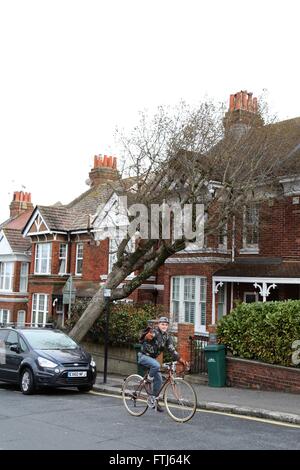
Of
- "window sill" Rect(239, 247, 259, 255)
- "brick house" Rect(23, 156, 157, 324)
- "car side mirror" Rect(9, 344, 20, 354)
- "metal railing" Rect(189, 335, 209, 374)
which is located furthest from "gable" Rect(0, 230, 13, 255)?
"metal railing" Rect(189, 335, 209, 374)

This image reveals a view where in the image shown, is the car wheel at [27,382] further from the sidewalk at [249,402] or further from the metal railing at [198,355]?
the metal railing at [198,355]

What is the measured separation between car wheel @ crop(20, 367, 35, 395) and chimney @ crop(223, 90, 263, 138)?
371 inches

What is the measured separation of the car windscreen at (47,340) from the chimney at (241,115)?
8.12 metres

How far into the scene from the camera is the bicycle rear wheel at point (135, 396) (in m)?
9.73

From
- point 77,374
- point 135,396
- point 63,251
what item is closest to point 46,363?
point 77,374

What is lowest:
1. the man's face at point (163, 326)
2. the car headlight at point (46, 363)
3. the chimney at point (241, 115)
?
the car headlight at point (46, 363)

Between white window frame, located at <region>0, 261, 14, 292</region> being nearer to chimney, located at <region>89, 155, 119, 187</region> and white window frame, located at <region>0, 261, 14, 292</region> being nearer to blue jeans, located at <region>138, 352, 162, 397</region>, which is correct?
chimney, located at <region>89, 155, 119, 187</region>

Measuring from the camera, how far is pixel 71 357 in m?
13.1

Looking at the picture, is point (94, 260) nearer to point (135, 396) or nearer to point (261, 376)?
point (261, 376)

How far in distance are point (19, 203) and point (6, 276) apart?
364 inches

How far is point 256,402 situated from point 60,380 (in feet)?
14.6

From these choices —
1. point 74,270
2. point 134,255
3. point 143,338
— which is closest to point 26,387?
point 143,338

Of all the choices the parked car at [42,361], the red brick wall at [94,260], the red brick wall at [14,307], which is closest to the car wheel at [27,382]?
the parked car at [42,361]
